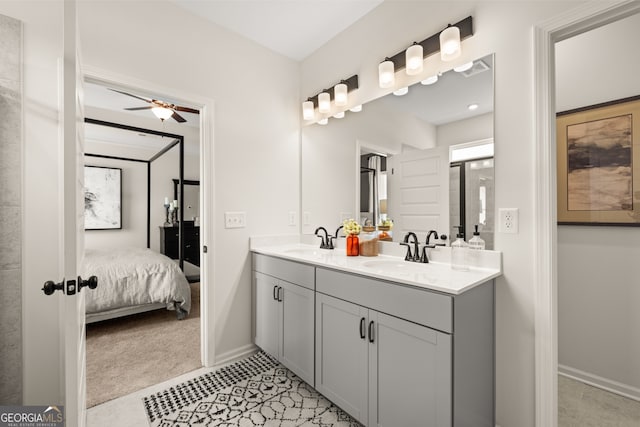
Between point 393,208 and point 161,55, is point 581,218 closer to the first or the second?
point 393,208

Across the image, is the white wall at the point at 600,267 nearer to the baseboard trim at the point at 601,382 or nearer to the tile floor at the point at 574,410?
the baseboard trim at the point at 601,382

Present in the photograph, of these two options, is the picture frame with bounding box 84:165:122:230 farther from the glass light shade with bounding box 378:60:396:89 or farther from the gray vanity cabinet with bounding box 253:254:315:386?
the glass light shade with bounding box 378:60:396:89

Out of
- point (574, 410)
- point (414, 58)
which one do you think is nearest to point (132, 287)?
point (414, 58)

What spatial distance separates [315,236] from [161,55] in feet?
6.04

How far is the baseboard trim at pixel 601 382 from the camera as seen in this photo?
5.84 ft

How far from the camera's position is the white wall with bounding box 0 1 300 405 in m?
1.54

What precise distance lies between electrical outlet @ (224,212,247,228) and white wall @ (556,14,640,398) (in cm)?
240

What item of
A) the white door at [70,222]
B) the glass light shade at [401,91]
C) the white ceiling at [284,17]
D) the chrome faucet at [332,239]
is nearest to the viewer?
the white door at [70,222]

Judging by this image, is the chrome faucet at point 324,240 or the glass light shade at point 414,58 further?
the chrome faucet at point 324,240

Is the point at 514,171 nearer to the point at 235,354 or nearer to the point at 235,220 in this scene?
the point at 235,220

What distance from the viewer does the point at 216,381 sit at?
205 cm

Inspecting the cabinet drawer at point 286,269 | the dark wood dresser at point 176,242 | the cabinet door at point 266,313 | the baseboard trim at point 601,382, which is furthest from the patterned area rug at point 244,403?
the dark wood dresser at point 176,242

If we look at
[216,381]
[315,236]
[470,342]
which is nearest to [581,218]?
[470,342]

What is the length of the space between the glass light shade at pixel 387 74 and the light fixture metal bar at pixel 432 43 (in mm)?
43
